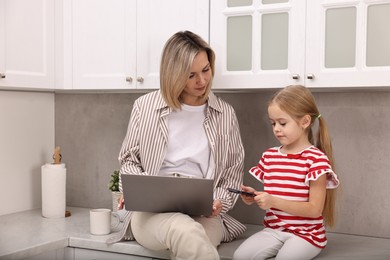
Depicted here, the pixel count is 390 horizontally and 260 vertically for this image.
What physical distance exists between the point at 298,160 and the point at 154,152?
60 cm

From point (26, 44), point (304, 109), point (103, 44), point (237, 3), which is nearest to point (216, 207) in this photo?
point (304, 109)

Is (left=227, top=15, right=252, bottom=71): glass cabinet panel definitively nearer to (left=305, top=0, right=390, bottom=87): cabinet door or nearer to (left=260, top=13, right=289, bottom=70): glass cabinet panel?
(left=260, top=13, right=289, bottom=70): glass cabinet panel

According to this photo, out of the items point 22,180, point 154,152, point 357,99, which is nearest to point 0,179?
point 22,180

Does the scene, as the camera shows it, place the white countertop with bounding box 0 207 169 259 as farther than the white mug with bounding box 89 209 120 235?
No

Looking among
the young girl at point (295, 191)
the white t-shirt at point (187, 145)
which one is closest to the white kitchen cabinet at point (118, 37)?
the white t-shirt at point (187, 145)

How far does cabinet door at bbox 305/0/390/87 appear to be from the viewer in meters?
2.09

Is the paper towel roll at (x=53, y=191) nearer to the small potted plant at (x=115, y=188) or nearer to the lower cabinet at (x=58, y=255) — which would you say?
the small potted plant at (x=115, y=188)

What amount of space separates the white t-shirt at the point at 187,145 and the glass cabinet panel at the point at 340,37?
22.5 inches

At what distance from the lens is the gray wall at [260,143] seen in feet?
7.96

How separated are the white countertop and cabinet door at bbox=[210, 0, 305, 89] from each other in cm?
77

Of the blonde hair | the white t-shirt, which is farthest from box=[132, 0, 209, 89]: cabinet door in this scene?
the white t-shirt

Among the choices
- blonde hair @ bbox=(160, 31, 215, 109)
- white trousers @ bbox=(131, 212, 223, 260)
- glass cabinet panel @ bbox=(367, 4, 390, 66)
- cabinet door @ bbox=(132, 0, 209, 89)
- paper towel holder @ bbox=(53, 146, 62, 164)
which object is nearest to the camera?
white trousers @ bbox=(131, 212, 223, 260)

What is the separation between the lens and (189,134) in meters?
2.41

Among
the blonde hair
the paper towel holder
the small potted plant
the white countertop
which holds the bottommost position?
the white countertop
